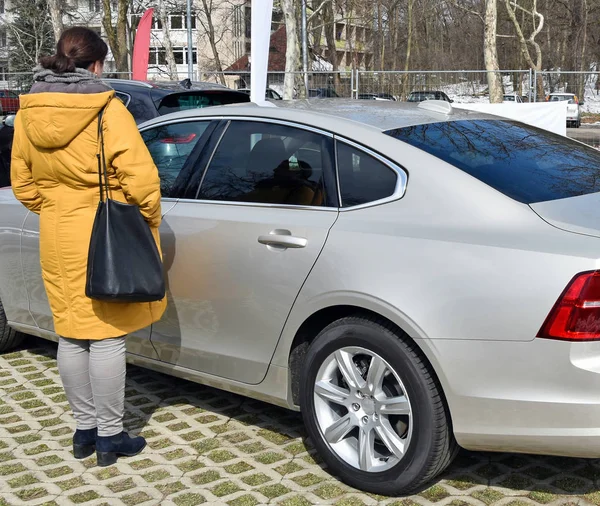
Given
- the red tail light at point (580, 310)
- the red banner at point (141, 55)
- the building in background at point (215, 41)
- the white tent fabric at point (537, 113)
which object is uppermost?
the building in background at point (215, 41)

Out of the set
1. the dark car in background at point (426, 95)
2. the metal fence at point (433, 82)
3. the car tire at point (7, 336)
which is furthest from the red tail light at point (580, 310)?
the metal fence at point (433, 82)

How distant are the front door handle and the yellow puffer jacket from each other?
49cm

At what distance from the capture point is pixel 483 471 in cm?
365

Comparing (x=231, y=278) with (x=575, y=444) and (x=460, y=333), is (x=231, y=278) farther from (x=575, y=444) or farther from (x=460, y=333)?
(x=575, y=444)

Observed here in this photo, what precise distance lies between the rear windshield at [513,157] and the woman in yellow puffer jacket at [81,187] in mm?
1134

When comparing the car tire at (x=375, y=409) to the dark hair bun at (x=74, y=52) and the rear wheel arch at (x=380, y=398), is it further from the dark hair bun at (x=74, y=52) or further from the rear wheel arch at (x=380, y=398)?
the dark hair bun at (x=74, y=52)

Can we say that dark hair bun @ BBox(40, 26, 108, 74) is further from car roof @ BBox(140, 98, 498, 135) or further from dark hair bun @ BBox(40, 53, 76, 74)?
car roof @ BBox(140, 98, 498, 135)

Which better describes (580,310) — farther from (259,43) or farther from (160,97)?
(160,97)

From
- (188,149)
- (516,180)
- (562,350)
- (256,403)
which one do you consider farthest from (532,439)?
(188,149)

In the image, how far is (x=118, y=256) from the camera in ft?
11.3

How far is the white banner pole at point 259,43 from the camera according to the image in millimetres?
7887

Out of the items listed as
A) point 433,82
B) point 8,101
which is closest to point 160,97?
point 433,82

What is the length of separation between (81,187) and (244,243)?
0.75 metres

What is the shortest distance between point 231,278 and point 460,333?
1191 millimetres
